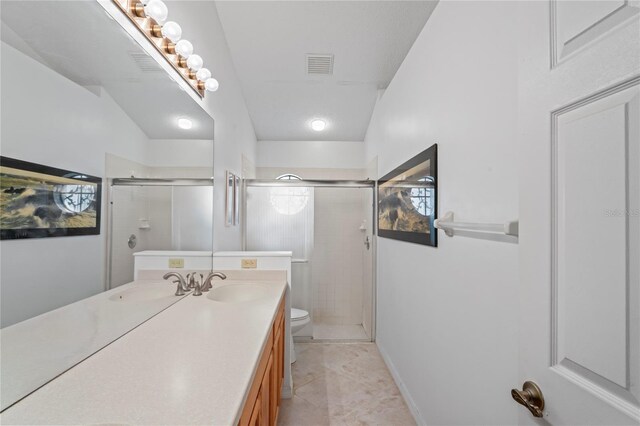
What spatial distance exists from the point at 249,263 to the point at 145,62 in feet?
4.53

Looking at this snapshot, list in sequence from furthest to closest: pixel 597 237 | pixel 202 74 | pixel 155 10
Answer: pixel 202 74 → pixel 155 10 → pixel 597 237

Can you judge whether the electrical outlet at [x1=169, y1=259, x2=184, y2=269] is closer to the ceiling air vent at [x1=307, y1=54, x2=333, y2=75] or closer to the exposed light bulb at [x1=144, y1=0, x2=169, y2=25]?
the exposed light bulb at [x1=144, y1=0, x2=169, y2=25]

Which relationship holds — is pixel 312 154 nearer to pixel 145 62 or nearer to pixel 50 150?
pixel 145 62

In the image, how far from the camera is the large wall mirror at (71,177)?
643mm

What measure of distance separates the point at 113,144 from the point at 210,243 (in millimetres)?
1131

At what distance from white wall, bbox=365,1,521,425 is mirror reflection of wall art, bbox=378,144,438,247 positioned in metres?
0.07

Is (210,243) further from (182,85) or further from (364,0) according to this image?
(364,0)

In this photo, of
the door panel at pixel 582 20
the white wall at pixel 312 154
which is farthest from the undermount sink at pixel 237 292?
the white wall at pixel 312 154

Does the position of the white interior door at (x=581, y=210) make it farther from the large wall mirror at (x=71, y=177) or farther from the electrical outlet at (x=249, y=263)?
the electrical outlet at (x=249, y=263)

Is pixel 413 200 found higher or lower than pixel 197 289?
higher

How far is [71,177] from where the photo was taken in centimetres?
77

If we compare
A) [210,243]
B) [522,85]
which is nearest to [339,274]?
[210,243]

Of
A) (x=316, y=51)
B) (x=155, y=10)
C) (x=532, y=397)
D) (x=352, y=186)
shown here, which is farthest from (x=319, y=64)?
(x=532, y=397)

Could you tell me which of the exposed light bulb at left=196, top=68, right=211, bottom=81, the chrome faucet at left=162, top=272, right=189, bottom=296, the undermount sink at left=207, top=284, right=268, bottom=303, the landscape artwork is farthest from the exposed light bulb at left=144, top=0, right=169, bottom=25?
the undermount sink at left=207, top=284, right=268, bottom=303
